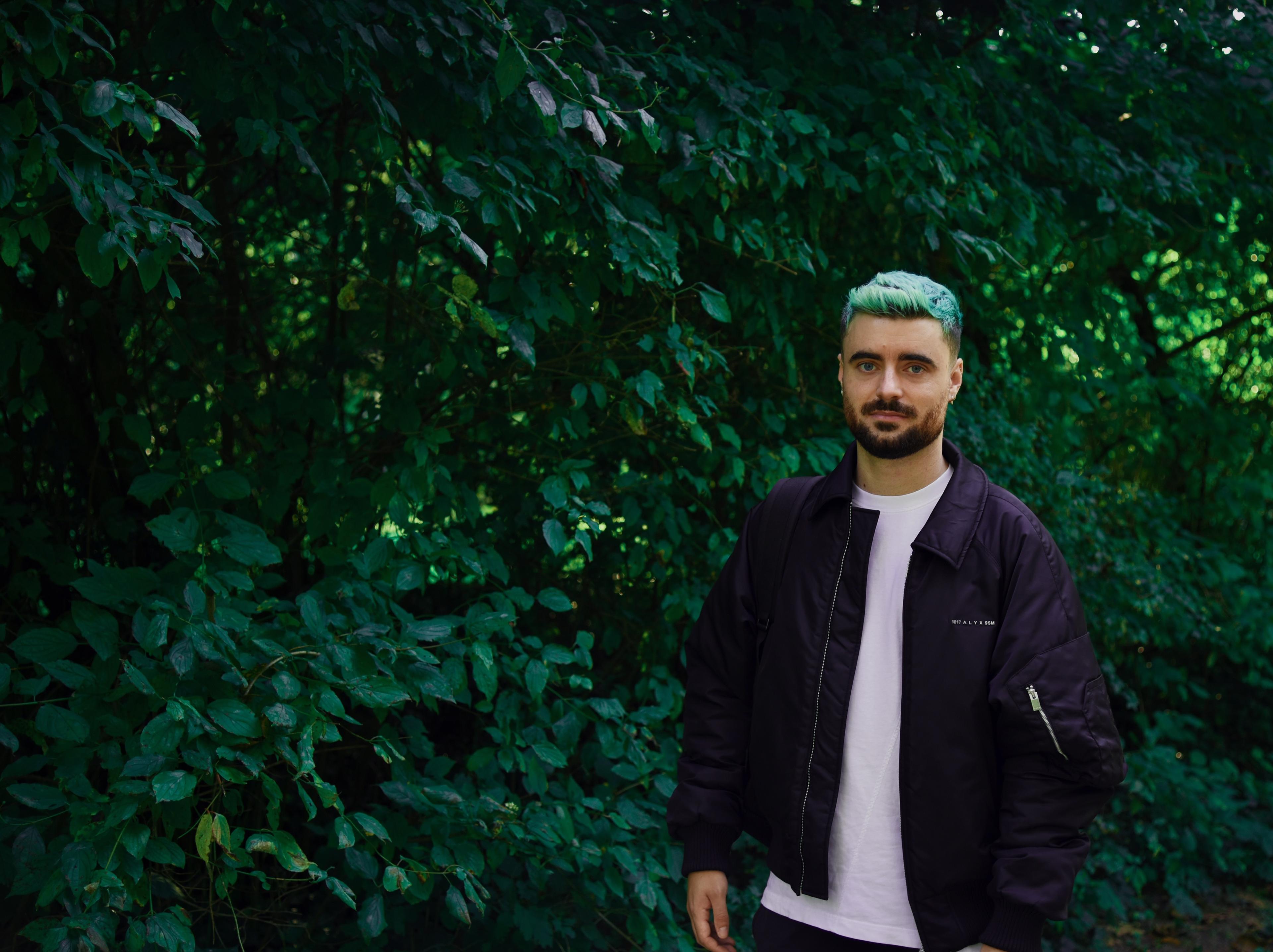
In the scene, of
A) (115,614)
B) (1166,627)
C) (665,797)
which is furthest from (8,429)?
(1166,627)

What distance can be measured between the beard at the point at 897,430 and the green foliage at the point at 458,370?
0.95 metres

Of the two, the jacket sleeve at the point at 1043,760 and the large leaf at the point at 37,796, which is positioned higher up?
the jacket sleeve at the point at 1043,760

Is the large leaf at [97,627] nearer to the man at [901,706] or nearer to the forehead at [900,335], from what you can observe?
the man at [901,706]

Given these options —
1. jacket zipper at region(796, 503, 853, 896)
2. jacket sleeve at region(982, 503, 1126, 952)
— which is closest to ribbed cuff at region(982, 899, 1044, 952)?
jacket sleeve at region(982, 503, 1126, 952)

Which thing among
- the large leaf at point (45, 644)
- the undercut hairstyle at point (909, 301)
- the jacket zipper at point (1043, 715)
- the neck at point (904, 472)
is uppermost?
the undercut hairstyle at point (909, 301)

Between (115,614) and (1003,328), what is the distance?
10.8ft

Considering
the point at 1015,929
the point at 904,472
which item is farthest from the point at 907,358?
the point at 1015,929

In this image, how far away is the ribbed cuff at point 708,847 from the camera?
2111 mm

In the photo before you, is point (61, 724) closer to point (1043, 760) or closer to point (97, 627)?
point (97, 627)

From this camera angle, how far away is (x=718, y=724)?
215 cm

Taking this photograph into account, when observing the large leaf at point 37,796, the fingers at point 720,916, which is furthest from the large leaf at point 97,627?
the fingers at point 720,916

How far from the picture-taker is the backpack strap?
2.14 meters

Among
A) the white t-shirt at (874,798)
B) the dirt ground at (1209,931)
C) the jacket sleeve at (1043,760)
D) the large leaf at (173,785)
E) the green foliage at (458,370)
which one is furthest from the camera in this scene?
the dirt ground at (1209,931)

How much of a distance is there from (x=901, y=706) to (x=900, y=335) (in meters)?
0.64
